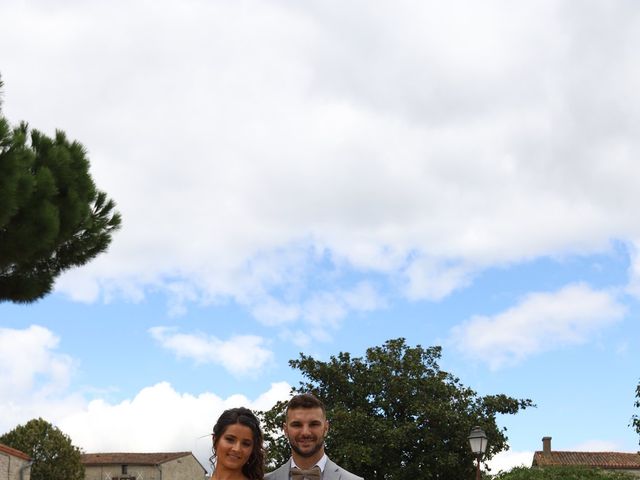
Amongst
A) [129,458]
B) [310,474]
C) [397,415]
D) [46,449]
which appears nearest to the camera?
[310,474]

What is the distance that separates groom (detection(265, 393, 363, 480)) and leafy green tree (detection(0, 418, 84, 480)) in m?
50.3

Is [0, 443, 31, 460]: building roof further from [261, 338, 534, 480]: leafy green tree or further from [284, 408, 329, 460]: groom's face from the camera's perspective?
[284, 408, 329, 460]: groom's face

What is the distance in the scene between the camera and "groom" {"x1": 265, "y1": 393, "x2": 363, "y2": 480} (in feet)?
15.1

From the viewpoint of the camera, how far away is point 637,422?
2133 centimetres

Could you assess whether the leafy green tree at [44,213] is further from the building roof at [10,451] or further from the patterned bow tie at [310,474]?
the building roof at [10,451]

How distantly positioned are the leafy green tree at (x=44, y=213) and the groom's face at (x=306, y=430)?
45.9ft

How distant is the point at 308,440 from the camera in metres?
4.62

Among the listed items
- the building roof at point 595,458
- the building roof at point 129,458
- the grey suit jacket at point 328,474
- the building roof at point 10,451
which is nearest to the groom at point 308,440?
the grey suit jacket at point 328,474

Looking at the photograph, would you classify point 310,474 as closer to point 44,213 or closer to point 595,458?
point 44,213

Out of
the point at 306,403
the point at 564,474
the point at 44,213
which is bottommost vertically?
the point at 564,474

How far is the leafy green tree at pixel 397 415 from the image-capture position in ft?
97.4

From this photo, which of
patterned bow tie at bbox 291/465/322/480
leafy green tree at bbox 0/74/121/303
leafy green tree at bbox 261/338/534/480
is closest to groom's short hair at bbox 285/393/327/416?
patterned bow tie at bbox 291/465/322/480

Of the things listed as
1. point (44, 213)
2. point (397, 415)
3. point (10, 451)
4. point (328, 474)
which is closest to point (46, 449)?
point (10, 451)

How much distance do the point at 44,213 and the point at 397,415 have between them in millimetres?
17790
